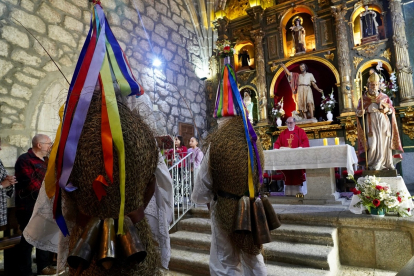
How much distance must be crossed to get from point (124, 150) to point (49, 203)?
55 cm

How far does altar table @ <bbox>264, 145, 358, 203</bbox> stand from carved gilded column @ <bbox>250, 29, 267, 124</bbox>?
4.02 meters

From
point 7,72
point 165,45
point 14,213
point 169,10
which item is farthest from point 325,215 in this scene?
point 169,10

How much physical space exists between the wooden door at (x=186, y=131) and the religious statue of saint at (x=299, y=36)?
4114 millimetres

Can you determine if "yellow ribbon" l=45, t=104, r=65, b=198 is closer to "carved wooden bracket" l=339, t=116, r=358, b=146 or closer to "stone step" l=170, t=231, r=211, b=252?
"stone step" l=170, t=231, r=211, b=252

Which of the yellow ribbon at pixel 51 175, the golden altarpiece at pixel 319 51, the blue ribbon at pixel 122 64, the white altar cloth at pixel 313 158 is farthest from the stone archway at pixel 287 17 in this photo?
the yellow ribbon at pixel 51 175

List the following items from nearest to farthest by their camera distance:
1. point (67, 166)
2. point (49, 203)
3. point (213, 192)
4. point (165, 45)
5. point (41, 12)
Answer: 1. point (67, 166)
2. point (49, 203)
3. point (213, 192)
4. point (41, 12)
5. point (165, 45)

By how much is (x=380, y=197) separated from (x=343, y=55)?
5629mm

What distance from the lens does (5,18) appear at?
171 inches

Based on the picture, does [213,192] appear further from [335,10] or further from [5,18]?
[335,10]

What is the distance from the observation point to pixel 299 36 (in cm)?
870

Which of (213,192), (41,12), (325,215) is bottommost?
(325,215)

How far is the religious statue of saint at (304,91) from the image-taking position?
27.1 ft

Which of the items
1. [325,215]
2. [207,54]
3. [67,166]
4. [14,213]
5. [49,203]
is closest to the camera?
[67,166]

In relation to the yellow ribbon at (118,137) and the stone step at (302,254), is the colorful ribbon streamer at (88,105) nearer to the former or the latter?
the yellow ribbon at (118,137)
